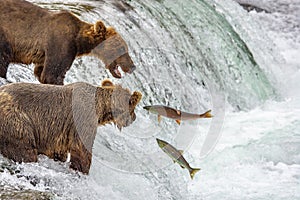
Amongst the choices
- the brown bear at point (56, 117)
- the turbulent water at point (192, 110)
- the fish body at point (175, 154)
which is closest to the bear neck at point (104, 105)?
the brown bear at point (56, 117)

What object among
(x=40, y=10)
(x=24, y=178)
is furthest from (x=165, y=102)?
(x=24, y=178)

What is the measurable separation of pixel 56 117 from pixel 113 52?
163cm

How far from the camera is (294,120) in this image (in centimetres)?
782

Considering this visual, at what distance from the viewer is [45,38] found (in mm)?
5012

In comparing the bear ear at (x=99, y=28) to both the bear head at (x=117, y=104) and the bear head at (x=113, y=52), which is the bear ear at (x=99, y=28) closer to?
the bear head at (x=113, y=52)

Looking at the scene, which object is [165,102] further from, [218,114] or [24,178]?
[24,178]

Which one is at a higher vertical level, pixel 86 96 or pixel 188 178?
pixel 86 96

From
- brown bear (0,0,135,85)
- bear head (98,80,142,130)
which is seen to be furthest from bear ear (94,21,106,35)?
bear head (98,80,142,130)

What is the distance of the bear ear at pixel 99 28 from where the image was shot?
16.4ft

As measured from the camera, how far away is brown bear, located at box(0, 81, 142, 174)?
11.6ft

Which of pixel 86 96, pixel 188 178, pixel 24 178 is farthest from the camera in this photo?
pixel 188 178

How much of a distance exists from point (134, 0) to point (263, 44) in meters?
2.43

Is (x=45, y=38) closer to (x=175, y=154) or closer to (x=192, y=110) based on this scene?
(x=175, y=154)

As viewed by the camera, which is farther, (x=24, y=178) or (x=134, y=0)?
(x=134, y=0)
